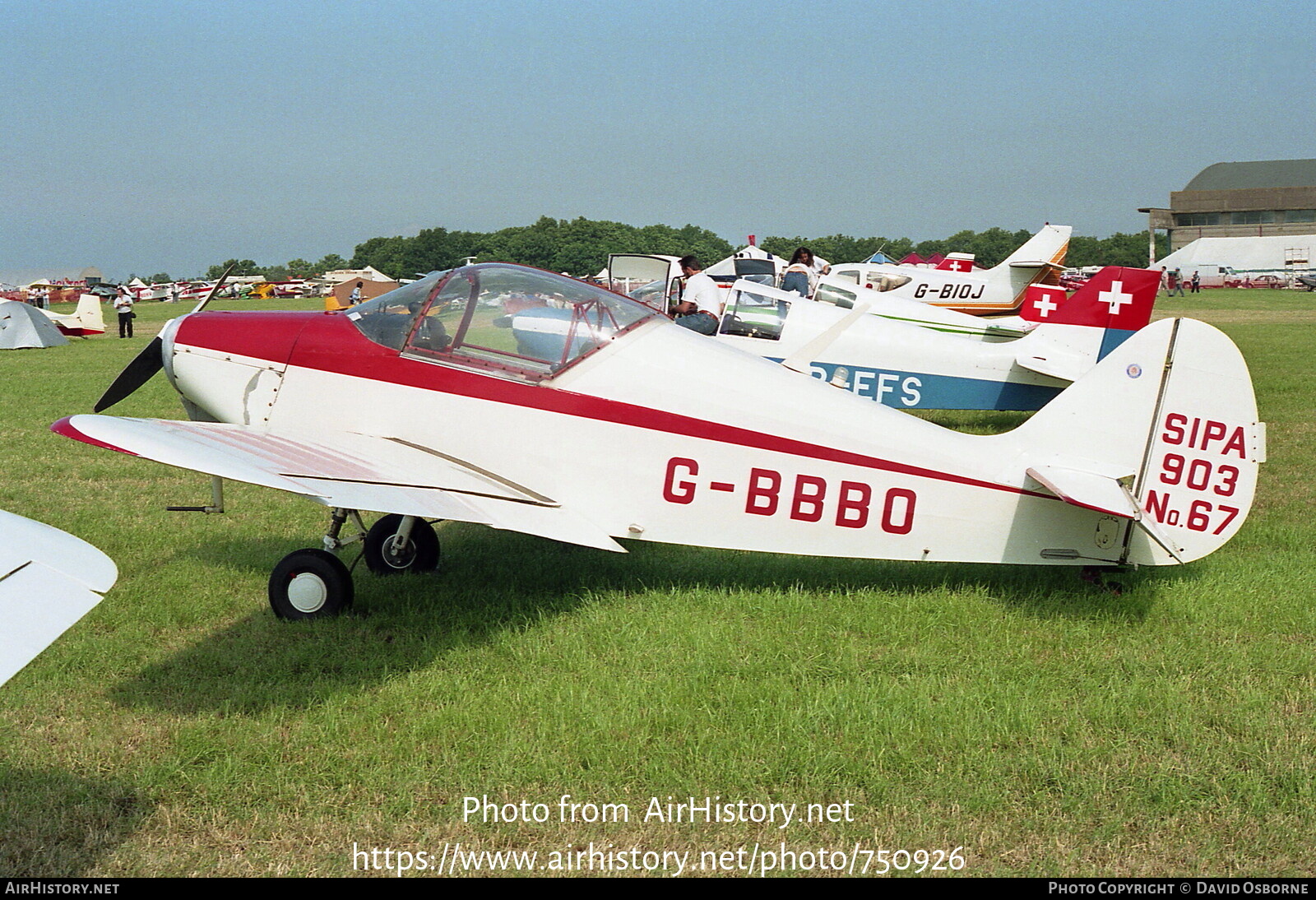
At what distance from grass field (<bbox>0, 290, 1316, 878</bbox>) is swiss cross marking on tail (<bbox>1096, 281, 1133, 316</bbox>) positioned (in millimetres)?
6489

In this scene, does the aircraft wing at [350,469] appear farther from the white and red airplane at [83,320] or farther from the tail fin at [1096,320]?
the white and red airplane at [83,320]

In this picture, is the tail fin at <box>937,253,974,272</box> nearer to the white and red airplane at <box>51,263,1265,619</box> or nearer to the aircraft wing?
the white and red airplane at <box>51,263,1265,619</box>

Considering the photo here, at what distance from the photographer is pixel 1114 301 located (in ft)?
40.3

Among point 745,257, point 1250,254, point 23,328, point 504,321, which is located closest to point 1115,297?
point 504,321

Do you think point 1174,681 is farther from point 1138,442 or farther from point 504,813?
point 504,813

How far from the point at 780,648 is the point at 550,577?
179 centimetres

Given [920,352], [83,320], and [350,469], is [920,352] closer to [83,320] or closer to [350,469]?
[350,469]

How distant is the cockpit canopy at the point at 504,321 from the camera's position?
17.5 ft

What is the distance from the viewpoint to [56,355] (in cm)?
2116

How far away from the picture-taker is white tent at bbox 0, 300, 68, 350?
22875 mm

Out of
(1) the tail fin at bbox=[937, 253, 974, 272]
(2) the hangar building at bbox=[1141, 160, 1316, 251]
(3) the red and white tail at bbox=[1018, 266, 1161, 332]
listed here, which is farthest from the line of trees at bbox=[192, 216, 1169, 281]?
(3) the red and white tail at bbox=[1018, 266, 1161, 332]

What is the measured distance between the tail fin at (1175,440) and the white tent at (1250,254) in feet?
305

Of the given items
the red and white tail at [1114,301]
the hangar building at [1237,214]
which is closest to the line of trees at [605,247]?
the hangar building at [1237,214]

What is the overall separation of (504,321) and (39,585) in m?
3.27
